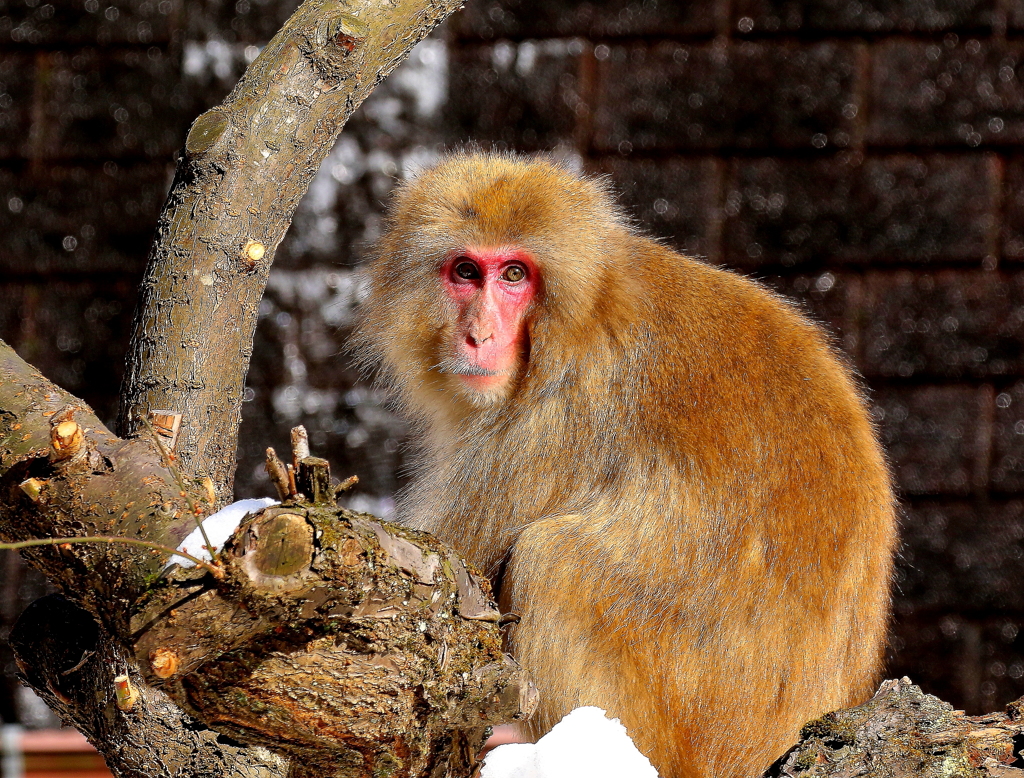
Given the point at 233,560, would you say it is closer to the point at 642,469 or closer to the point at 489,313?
the point at 642,469

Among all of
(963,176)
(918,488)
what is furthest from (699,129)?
(918,488)

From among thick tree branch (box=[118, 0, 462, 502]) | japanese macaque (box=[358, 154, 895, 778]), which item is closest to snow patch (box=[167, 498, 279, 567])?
thick tree branch (box=[118, 0, 462, 502])

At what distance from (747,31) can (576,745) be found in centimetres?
351

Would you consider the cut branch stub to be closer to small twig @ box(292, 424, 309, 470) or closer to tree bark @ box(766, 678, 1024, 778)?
small twig @ box(292, 424, 309, 470)

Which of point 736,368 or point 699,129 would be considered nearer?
point 736,368

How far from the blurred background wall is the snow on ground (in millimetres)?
2756

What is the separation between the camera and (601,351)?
2.76m

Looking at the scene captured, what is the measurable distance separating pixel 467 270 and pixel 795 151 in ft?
7.18

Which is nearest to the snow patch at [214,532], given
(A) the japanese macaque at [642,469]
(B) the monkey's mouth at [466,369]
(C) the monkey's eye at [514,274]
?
(A) the japanese macaque at [642,469]

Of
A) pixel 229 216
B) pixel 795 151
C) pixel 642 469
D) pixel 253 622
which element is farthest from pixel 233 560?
pixel 795 151

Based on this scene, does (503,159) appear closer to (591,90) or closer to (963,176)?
(591,90)

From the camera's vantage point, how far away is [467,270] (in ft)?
9.70

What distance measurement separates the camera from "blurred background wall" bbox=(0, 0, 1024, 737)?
4.54 meters

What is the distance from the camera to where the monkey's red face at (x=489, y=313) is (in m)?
2.79
